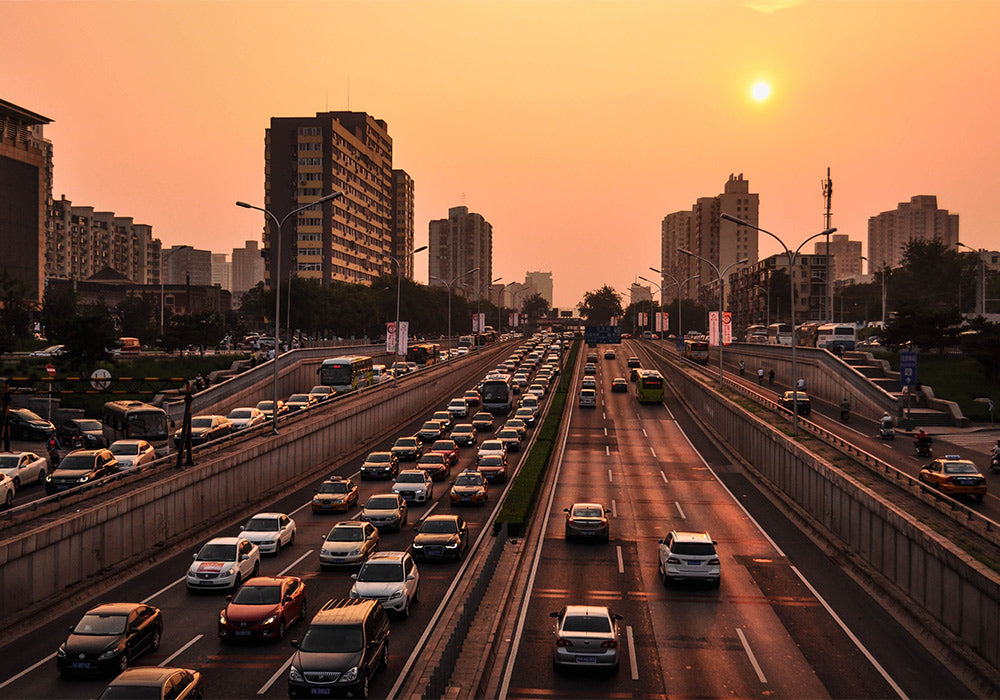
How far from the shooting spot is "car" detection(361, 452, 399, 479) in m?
48.9

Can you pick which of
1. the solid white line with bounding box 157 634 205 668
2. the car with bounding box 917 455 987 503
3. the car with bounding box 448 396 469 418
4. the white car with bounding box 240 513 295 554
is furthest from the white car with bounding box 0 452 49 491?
the car with bounding box 917 455 987 503

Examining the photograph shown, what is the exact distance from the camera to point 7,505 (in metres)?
36.0

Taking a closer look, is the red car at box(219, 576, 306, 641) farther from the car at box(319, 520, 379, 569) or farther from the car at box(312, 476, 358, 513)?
the car at box(312, 476, 358, 513)

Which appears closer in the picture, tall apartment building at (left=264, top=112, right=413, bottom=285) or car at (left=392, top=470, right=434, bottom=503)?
car at (left=392, top=470, right=434, bottom=503)

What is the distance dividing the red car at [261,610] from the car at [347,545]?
226 inches

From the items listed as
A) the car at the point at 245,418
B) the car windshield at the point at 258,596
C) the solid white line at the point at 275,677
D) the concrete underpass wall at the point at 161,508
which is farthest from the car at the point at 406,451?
the solid white line at the point at 275,677

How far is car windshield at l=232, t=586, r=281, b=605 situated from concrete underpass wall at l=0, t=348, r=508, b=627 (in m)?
6.64

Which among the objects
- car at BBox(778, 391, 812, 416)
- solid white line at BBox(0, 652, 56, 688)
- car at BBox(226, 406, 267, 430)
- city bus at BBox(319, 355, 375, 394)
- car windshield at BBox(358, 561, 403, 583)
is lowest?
solid white line at BBox(0, 652, 56, 688)

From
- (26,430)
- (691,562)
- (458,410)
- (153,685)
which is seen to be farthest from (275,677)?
(458,410)

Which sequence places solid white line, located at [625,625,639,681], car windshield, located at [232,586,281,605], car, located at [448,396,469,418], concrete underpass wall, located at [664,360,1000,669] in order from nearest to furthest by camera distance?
solid white line, located at [625,625,639,681] → concrete underpass wall, located at [664,360,1000,669] → car windshield, located at [232,586,281,605] → car, located at [448,396,469,418]

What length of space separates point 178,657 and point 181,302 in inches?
6745

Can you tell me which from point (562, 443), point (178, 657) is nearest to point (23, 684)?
point (178, 657)

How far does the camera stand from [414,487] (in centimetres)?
4228

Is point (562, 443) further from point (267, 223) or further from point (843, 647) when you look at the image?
point (267, 223)
